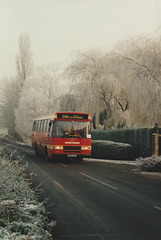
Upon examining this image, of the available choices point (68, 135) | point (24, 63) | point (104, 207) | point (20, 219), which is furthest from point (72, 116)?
point (24, 63)

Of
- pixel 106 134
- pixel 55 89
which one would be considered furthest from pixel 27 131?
pixel 106 134

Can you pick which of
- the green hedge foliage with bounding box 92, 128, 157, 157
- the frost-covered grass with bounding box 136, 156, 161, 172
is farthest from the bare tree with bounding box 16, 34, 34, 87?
the frost-covered grass with bounding box 136, 156, 161, 172

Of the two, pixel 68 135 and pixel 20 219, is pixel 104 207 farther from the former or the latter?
pixel 68 135

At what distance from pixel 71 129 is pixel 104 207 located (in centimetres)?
1215

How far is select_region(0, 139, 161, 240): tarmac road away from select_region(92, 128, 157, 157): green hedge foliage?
933 centimetres

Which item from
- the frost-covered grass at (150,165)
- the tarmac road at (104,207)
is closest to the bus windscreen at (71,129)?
the frost-covered grass at (150,165)

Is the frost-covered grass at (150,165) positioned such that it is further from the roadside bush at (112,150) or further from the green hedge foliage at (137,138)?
the roadside bush at (112,150)

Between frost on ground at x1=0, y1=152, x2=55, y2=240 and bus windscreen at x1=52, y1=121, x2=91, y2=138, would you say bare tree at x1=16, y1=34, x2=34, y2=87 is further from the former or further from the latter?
frost on ground at x1=0, y1=152, x2=55, y2=240

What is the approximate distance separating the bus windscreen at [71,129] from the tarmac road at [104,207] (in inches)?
266

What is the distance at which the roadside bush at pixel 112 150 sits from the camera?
23.5 meters

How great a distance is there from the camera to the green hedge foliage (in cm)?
2233

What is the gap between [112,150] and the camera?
2416cm

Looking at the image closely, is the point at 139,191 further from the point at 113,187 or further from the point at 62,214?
the point at 62,214

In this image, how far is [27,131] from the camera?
54.0 m
